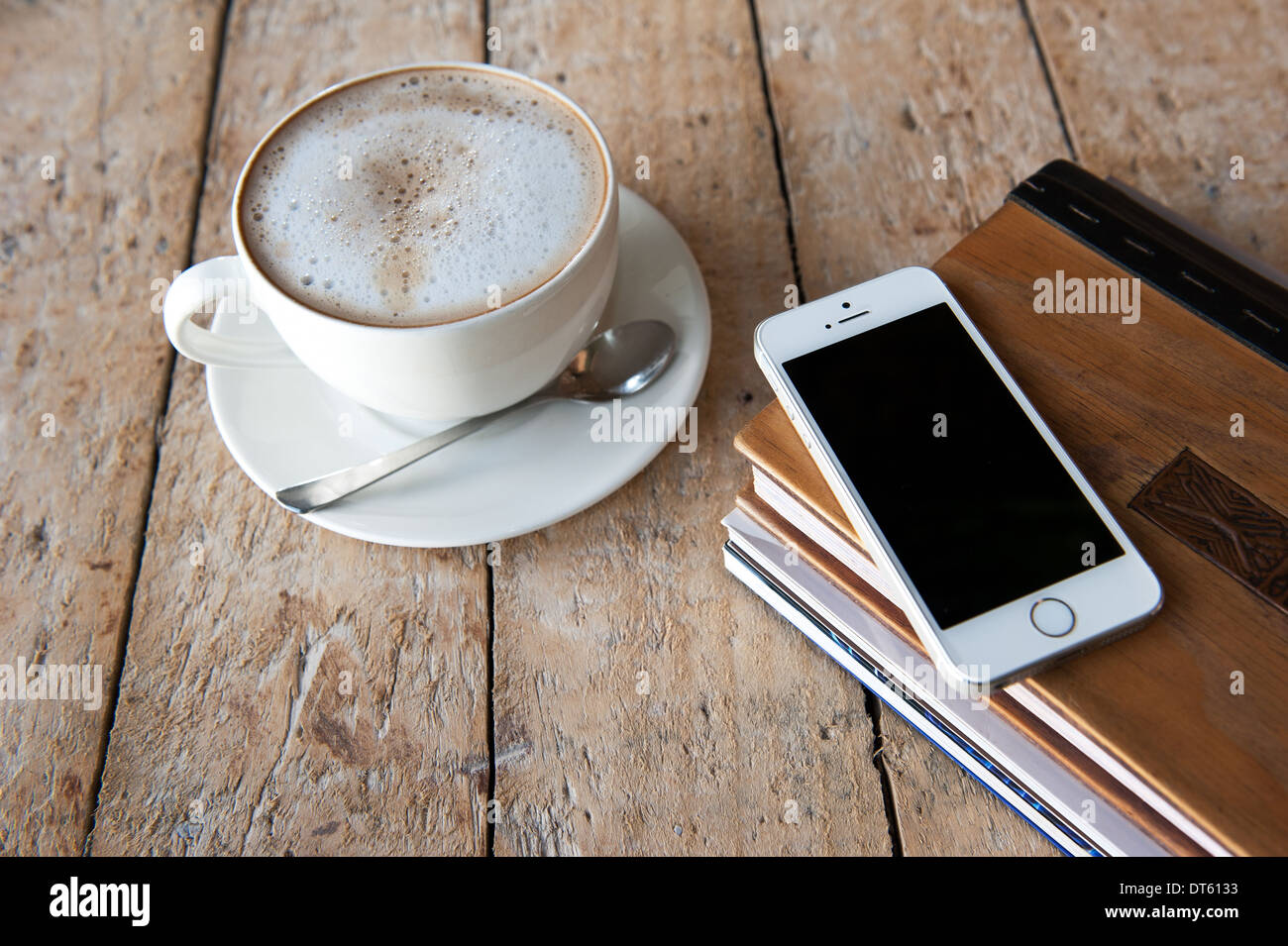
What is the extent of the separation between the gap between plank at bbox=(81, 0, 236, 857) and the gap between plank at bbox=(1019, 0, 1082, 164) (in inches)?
30.9

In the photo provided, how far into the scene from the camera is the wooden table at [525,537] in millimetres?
611

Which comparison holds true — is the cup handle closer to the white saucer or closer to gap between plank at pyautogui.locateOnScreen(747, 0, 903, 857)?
the white saucer

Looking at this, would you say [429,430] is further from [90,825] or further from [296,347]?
[90,825]

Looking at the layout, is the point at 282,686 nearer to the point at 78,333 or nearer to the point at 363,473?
the point at 363,473

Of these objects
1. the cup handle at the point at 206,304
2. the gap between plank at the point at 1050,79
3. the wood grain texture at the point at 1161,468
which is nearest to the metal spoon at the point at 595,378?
the cup handle at the point at 206,304

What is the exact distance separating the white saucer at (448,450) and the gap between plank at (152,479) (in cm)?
8

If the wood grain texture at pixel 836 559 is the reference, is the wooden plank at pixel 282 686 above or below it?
below

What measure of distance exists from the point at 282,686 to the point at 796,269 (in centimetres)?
51

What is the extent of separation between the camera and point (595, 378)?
71cm

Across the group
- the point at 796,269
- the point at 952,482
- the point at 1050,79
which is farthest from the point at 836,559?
the point at 1050,79

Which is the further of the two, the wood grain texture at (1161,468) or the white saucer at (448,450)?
the white saucer at (448,450)

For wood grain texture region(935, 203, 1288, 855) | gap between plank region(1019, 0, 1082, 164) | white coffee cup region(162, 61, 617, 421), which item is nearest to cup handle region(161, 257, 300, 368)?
white coffee cup region(162, 61, 617, 421)

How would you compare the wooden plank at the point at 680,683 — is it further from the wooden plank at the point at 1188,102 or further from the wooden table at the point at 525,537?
the wooden plank at the point at 1188,102

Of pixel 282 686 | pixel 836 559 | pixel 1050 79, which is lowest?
pixel 282 686
